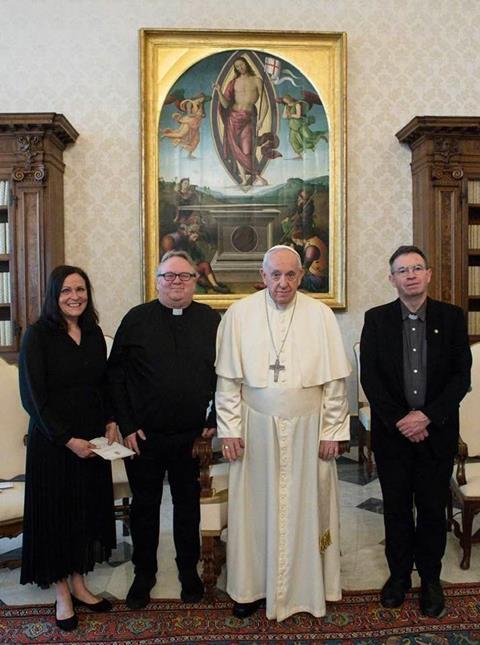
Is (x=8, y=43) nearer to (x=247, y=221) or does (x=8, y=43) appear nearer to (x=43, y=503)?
(x=247, y=221)

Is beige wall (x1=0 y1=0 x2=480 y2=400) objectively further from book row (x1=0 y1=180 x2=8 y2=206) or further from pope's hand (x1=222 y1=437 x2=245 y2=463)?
pope's hand (x1=222 y1=437 x2=245 y2=463)

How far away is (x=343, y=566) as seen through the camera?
11.8 ft

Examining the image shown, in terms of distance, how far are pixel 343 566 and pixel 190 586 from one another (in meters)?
1.01

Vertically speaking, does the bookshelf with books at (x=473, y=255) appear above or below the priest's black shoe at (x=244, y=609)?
above

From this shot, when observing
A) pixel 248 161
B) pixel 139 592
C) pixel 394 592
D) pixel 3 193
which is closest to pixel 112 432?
pixel 139 592

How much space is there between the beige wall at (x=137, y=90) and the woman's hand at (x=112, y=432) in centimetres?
335

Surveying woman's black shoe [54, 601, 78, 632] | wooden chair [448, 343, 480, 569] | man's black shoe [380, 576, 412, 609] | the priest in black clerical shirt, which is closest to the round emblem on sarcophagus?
wooden chair [448, 343, 480, 569]

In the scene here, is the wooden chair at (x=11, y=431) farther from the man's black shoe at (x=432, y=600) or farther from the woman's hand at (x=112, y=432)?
the man's black shoe at (x=432, y=600)

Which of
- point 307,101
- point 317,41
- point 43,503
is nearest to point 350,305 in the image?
point 307,101

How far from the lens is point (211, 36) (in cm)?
615

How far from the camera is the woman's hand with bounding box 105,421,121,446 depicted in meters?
3.07

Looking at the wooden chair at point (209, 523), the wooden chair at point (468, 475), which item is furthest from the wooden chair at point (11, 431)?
the wooden chair at point (468, 475)

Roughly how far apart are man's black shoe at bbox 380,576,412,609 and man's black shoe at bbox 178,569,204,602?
97cm

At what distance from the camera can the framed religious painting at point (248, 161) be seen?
620cm
